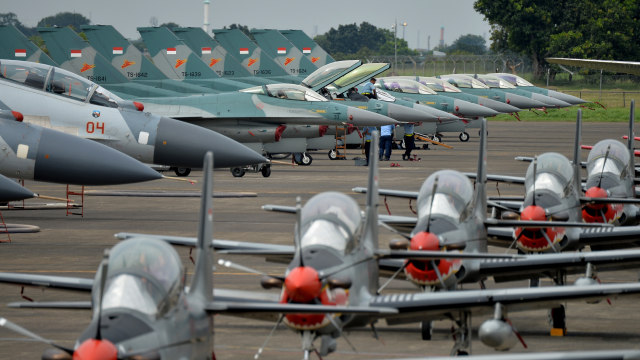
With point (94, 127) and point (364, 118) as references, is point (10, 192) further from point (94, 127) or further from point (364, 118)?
point (364, 118)

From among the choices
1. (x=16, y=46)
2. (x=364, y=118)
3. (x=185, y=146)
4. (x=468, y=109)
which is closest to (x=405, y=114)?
(x=364, y=118)

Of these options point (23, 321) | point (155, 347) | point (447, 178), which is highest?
point (447, 178)

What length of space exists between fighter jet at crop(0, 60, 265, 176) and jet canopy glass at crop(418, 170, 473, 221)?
9.03 meters

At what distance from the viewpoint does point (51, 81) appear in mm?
20562

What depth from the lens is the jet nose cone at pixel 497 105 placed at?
47.3 metres

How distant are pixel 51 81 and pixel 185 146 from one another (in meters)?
2.96

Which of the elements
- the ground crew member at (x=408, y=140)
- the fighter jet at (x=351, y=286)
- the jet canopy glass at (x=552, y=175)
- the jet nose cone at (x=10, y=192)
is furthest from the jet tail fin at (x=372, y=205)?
the ground crew member at (x=408, y=140)

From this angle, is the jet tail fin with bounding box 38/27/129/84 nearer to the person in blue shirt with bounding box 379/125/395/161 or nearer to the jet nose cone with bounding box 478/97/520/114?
the person in blue shirt with bounding box 379/125/395/161

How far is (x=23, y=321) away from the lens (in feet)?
38.1

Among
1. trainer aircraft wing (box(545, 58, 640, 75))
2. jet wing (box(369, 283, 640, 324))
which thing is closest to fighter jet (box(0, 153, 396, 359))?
jet wing (box(369, 283, 640, 324))

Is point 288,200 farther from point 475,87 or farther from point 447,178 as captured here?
point 475,87

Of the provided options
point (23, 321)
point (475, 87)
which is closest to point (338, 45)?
point (475, 87)

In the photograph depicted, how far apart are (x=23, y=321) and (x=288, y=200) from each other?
11.9m

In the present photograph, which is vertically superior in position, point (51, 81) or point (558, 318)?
point (51, 81)
